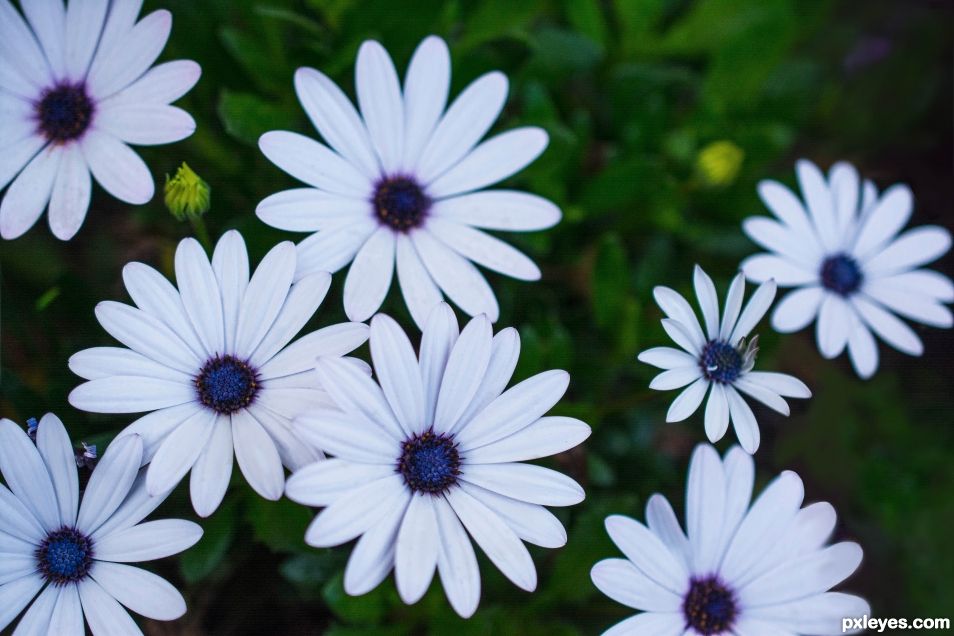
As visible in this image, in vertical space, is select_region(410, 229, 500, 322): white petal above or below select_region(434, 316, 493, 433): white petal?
above

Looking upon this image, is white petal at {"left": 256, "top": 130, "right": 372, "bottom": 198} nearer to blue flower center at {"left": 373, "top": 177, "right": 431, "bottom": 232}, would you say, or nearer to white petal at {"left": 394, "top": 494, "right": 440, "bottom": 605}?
blue flower center at {"left": 373, "top": 177, "right": 431, "bottom": 232}

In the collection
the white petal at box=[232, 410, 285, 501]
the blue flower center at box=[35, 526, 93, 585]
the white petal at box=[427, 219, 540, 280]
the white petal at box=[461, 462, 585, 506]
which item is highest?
the white petal at box=[427, 219, 540, 280]

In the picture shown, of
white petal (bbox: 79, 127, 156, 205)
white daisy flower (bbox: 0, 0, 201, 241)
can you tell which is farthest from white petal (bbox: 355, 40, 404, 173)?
white petal (bbox: 79, 127, 156, 205)

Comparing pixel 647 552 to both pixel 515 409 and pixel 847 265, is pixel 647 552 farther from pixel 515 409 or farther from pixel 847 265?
pixel 847 265

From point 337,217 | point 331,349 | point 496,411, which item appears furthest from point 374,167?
point 496,411

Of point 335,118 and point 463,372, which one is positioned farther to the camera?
point 335,118

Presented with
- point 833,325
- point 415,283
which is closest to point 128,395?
point 415,283

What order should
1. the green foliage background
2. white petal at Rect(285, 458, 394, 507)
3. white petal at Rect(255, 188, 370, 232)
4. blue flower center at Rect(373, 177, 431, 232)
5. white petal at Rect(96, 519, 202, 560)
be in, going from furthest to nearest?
the green foliage background, blue flower center at Rect(373, 177, 431, 232), white petal at Rect(255, 188, 370, 232), white petal at Rect(96, 519, 202, 560), white petal at Rect(285, 458, 394, 507)
